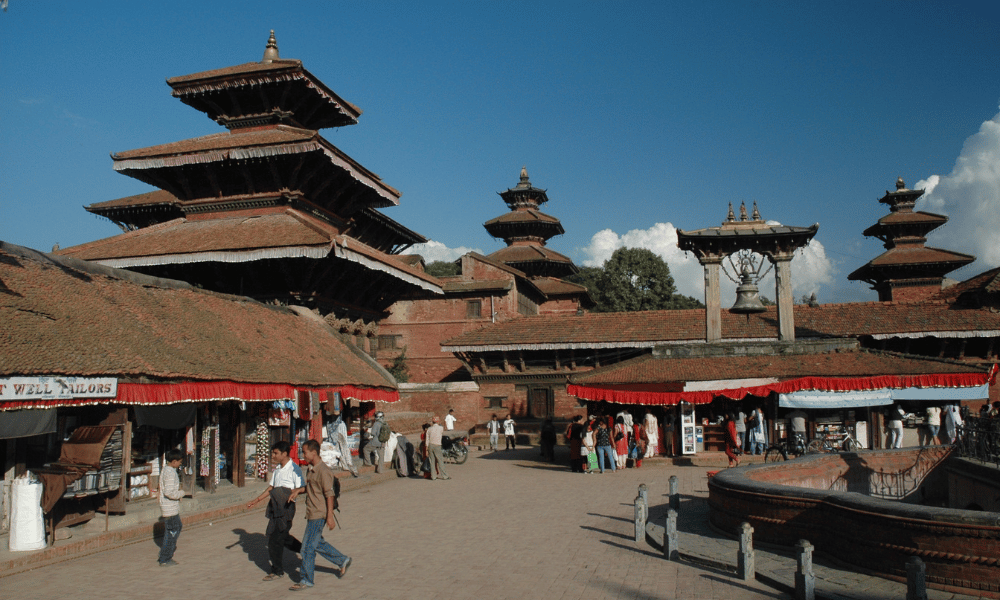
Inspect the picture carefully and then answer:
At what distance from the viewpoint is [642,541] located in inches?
395

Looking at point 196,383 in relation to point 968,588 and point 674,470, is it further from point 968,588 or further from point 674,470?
point 674,470

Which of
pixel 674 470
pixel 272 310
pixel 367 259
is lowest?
pixel 674 470

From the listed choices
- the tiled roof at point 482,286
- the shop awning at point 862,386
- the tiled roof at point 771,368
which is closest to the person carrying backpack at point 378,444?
the tiled roof at point 771,368

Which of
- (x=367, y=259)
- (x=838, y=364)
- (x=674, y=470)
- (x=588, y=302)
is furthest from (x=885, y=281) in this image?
(x=367, y=259)

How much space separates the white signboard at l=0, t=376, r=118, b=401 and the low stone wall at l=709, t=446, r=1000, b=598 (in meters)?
8.98

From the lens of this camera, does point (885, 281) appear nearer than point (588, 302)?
Yes

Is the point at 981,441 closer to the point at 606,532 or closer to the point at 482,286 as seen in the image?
the point at 606,532

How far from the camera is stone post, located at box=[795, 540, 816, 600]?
6.96 metres

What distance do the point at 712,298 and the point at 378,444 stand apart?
11.6 m

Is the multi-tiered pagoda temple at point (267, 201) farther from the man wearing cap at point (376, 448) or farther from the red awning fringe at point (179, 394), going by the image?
the red awning fringe at point (179, 394)

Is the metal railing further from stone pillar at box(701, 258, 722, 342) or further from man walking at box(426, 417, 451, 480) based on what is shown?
man walking at box(426, 417, 451, 480)

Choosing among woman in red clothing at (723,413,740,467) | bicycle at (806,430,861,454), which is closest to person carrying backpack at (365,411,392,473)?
woman in red clothing at (723,413,740,467)

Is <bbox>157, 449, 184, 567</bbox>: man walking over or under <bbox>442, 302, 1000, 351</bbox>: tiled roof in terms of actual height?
under

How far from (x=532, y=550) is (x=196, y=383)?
6.03 meters
